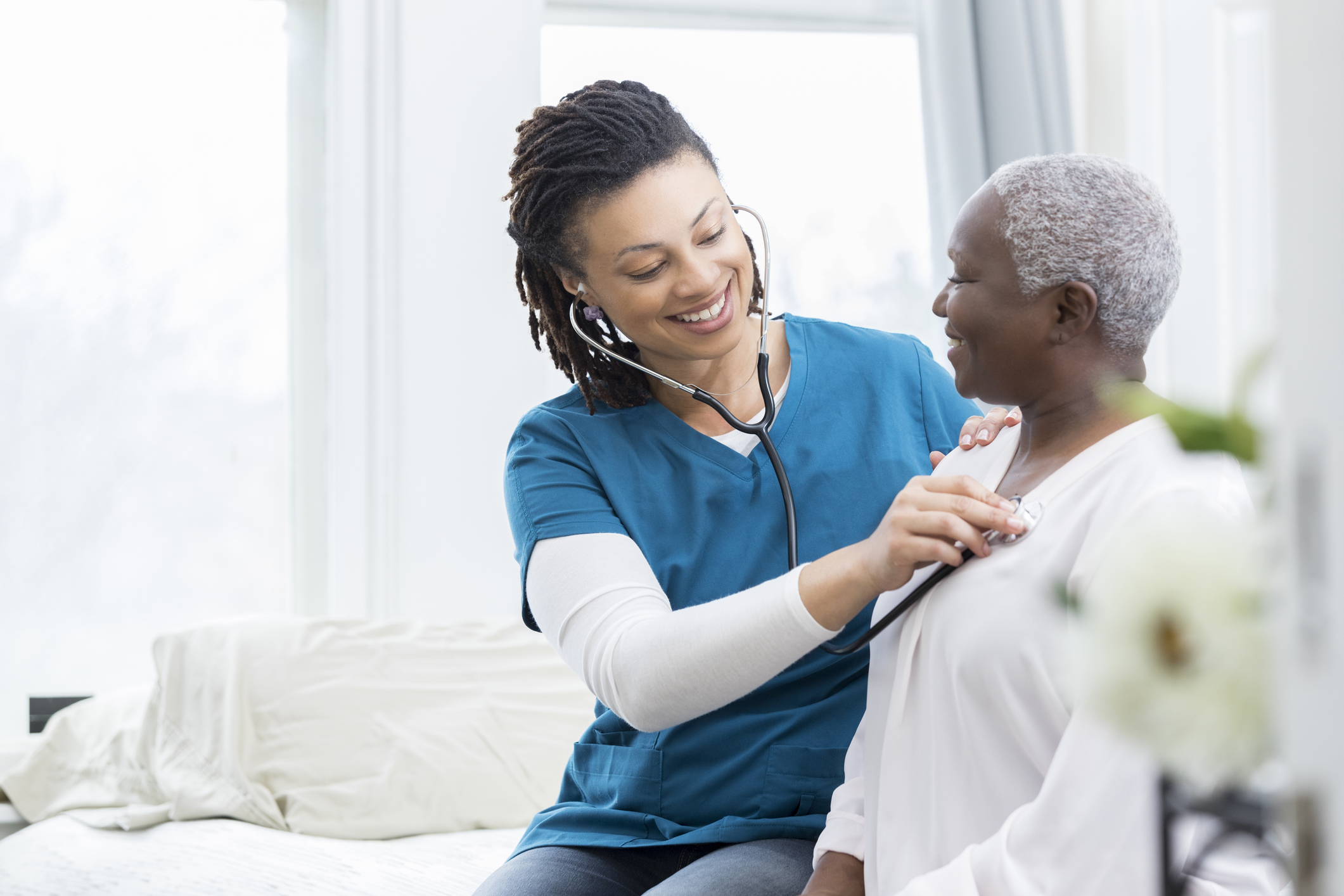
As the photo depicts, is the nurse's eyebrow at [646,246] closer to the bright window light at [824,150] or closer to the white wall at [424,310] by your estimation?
the white wall at [424,310]

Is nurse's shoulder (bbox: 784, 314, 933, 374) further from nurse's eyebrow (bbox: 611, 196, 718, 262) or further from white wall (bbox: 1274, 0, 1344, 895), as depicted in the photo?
white wall (bbox: 1274, 0, 1344, 895)

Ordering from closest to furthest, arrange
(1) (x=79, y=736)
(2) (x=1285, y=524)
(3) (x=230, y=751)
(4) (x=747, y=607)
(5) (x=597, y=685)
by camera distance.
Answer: (2) (x=1285, y=524) < (4) (x=747, y=607) < (5) (x=597, y=685) < (3) (x=230, y=751) < (1) (x=79, y=736)

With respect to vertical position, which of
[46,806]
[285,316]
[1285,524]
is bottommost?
[46,806]

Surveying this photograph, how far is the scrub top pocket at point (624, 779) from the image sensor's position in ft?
4.04

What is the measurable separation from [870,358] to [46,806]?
67.0 inches

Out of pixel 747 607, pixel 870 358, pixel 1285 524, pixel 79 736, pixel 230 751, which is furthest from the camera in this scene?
pixel 79 736

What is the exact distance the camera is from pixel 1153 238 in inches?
36.2

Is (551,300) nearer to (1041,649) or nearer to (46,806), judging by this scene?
(1041,649)

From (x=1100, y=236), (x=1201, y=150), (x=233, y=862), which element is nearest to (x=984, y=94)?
(x=1201, y=150)

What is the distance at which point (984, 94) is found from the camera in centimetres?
270

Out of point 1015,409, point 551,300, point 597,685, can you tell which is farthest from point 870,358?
point 597,685

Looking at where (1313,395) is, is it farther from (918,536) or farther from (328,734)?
(328,734)

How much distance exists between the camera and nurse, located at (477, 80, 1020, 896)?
1164mm

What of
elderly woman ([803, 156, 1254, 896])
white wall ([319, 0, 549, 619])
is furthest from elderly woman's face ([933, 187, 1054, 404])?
white wall ([319, 0, 549, 619])
